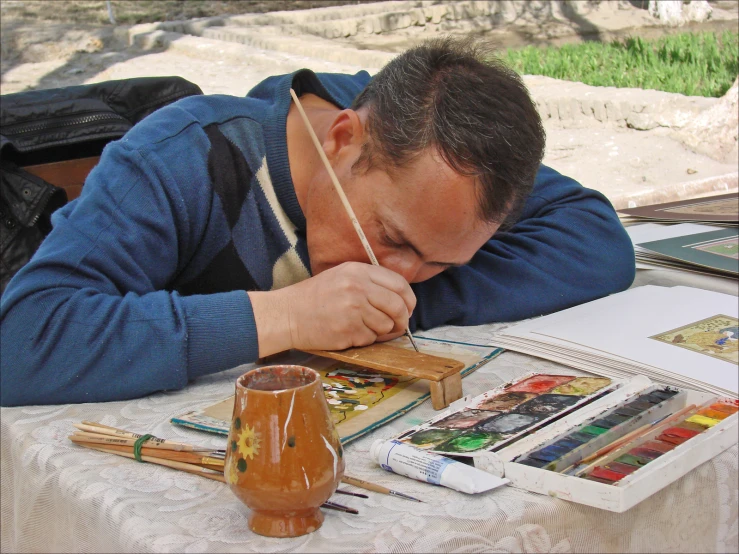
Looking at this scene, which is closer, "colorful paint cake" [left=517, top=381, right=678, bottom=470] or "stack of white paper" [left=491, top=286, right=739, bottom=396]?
"colorful paint cake" [left=517, top=381, right=678, bottom=470]

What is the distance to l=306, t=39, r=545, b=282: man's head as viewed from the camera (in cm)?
146

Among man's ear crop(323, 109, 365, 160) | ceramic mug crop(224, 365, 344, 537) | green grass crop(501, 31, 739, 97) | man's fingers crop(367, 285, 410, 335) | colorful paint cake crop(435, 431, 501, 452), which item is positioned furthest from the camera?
green grass crop(501, 31, 739, 97)

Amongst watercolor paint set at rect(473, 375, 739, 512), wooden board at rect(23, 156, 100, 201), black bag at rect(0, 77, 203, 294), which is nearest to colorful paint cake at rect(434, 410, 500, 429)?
watercolor paint set at rect(473, 375, 739, 512)

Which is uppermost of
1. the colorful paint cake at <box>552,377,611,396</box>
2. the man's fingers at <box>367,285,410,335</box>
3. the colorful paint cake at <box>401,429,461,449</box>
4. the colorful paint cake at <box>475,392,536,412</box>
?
the man's fingers at <box>367,285,410,335</box>

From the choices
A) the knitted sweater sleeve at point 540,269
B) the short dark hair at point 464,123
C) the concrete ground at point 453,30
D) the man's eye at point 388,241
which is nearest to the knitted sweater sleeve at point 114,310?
the man's eye at point 388,241

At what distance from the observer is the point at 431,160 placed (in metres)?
1.46

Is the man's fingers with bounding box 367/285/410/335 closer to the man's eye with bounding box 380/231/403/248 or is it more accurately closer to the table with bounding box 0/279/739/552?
the man's eye with bounding box 380/231/403/248

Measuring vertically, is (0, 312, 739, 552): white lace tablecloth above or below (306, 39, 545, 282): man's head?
below

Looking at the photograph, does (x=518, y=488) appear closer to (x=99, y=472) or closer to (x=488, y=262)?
(x=99, y=472)

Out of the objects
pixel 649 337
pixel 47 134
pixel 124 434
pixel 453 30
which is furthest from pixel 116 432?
pixel 453 30

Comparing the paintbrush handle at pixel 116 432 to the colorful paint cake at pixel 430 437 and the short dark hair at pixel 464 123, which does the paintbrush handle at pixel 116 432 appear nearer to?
the colorful paint cake at pixel 430 437

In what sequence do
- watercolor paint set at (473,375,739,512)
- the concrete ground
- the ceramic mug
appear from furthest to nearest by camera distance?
the concrete ground < watercolor paint set at (473,375,739,512) < the ceramic mug

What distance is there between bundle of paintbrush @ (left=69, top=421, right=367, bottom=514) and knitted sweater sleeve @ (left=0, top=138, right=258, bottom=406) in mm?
166

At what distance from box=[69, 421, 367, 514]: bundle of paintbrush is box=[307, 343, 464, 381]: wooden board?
35cm
